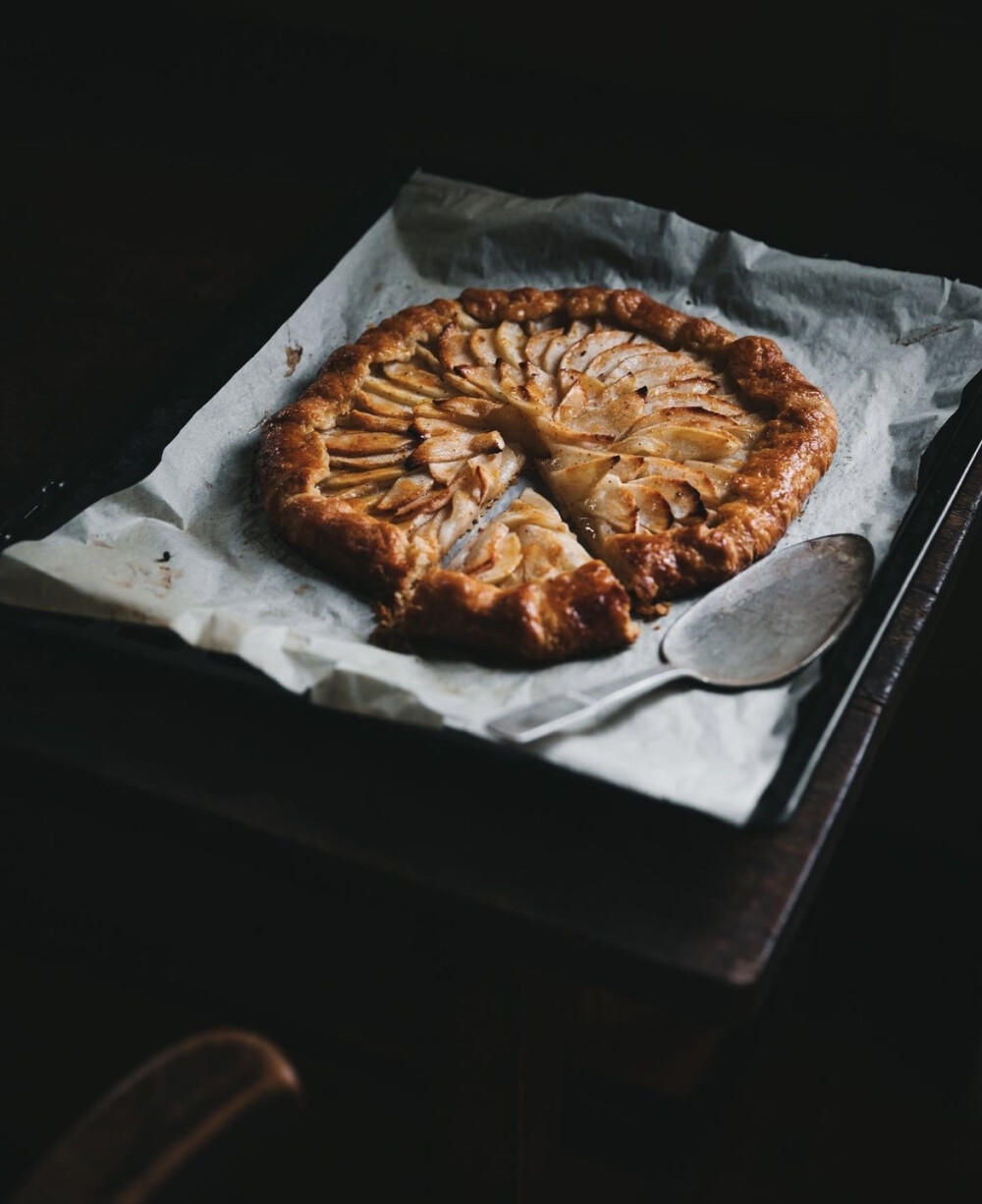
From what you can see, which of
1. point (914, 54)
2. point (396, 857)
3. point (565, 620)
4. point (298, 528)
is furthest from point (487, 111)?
point (396, 857)

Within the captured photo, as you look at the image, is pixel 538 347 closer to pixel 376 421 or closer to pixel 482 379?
pixel 482 379

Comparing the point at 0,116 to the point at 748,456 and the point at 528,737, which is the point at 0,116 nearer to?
the point at 748,456

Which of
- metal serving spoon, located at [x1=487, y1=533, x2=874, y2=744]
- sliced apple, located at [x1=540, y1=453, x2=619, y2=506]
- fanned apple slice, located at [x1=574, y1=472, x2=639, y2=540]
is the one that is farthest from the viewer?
sliced apple, located at [x1=540, y1=453, x2=619, y2=506]

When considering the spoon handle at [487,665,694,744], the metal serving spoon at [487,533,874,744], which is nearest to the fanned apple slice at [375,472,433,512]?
the metal serving spoon at [487,533,874,744]

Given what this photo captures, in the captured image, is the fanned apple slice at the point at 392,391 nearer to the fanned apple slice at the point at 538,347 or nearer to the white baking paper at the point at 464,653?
the white baking paper at the point at 464,653

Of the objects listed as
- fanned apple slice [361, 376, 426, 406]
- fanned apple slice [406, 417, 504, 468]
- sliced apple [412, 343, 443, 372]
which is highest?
sliced apple [412, 343, 443, 372]

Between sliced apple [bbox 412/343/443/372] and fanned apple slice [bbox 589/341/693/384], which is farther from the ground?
fanned apple slice [bbox 589/341/693/384]

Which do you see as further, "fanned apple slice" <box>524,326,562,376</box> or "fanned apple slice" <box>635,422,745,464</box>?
"fanned apple slice" <box>524,326,562,376</box>

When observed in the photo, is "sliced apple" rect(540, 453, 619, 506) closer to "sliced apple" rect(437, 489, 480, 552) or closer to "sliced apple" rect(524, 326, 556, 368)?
"sliced apple" rect(437, 489, 480, 552)

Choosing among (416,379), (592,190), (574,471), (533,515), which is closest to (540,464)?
(574,471)
